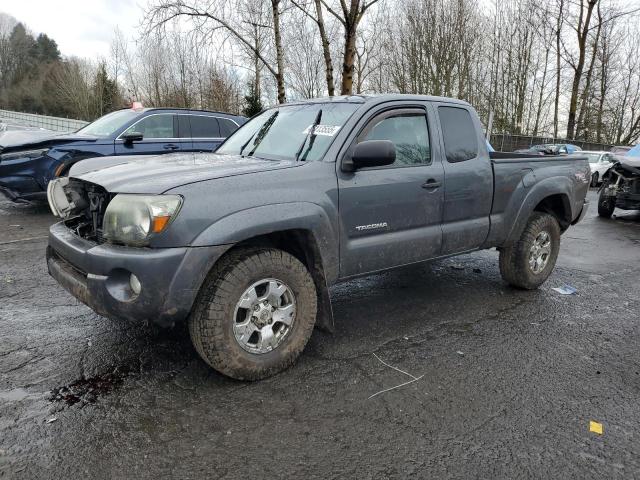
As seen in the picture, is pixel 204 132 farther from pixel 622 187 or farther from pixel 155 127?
pixel 622 187

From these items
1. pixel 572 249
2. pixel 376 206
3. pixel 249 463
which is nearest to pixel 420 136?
pixel 376 206

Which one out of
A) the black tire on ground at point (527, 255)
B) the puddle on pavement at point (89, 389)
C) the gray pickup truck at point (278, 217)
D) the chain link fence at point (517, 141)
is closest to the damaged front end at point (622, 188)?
the black tire on ground at point (527, 255)

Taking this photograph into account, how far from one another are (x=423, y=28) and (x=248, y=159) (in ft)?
97.9

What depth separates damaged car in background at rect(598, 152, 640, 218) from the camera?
9.74 meters

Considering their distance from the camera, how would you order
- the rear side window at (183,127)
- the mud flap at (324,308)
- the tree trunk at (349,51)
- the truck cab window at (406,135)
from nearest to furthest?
1. the mud flap at (324,308)
2. the truck cab window at (406,135)
3. the rear side window at (183,127)
4. the tree trunk at (349,51)

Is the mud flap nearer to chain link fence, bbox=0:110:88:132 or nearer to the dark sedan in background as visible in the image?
the dark sedan in background

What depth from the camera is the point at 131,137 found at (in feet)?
25.1

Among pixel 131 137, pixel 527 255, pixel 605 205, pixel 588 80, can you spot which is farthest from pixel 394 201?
pixel 588 80

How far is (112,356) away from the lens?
3.27 metres

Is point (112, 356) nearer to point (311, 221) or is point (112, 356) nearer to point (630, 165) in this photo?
point (311, 221)

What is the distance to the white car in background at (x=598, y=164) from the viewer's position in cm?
1964

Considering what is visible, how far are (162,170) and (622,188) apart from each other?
33.4 ft

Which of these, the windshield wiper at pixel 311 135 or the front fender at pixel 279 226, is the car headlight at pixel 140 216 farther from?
the windshield wiper at pixel 311 135

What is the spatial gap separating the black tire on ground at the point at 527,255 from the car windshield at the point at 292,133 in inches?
92.0
